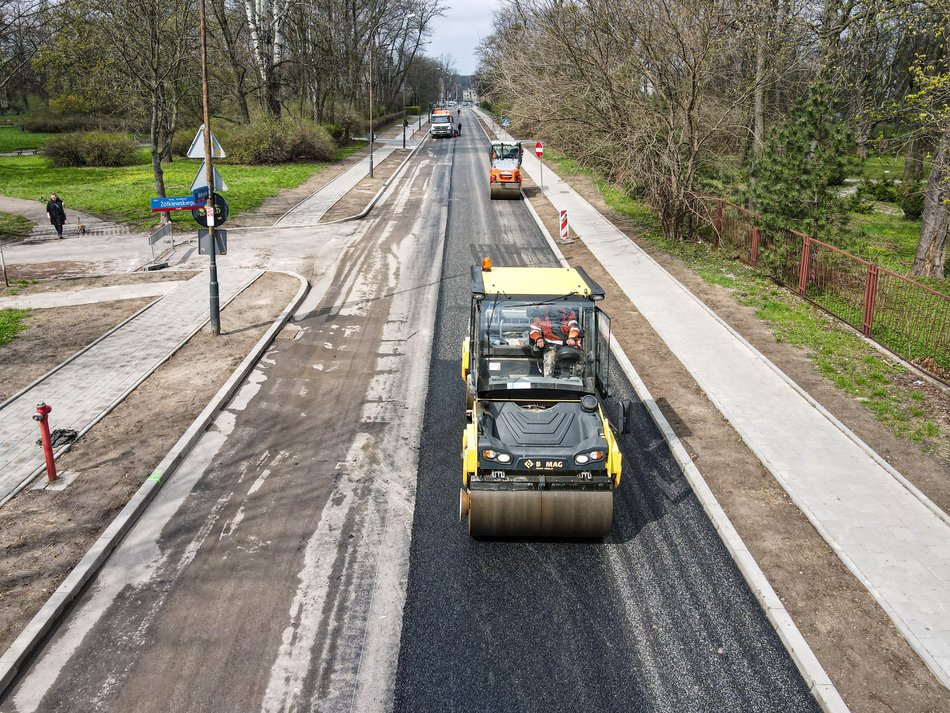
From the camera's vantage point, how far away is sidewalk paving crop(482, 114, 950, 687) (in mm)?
7180

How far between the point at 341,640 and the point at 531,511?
2.28 m

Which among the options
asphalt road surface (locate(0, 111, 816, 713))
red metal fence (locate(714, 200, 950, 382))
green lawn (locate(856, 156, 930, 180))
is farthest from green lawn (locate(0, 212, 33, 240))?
green lawn (locate(856, 156, 930, 180))

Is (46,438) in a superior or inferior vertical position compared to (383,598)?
superior

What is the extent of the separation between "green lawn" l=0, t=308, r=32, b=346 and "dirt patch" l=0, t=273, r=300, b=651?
3819 mm

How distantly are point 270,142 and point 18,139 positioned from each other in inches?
1274

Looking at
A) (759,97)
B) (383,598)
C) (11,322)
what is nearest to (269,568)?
(383,598)

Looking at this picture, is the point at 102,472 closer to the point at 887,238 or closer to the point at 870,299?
the point at 870,299

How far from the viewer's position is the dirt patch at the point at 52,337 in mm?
13000

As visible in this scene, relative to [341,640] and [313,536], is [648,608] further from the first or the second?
[313,536]

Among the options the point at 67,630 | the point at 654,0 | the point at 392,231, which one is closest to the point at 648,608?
the point at 67,630

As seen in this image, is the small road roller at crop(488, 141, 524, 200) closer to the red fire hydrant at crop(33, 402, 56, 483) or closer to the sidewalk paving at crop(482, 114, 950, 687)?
→ the sidewalk paving at crop(482, 114, 950, 687)

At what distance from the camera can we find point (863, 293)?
15.4m

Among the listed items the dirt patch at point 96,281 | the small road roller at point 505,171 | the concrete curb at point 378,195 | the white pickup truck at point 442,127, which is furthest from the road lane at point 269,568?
the white pickup truck at point 442,127

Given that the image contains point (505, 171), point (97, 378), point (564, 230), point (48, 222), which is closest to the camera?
point (97, 378)
